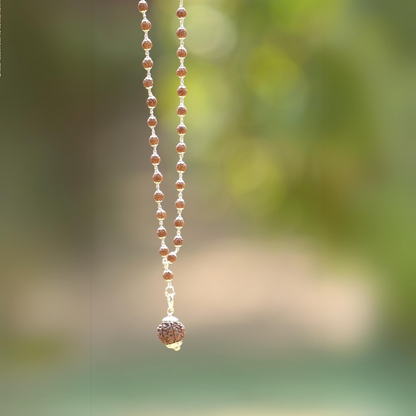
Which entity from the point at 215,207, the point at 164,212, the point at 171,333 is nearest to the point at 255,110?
the point at 215,207

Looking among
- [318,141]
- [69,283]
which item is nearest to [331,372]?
[318,141]

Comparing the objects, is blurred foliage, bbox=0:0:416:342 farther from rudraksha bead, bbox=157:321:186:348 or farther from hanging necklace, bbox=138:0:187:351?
rudraksha bead, bbox=157:321:186:348

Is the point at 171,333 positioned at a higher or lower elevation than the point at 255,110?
lower

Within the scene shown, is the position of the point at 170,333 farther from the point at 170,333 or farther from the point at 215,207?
the point at 215,207

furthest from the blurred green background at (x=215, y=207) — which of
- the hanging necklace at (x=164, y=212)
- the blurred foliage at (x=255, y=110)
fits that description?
the hanging necklace at (x=164, y=212)

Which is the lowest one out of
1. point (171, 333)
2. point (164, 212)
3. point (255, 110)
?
point (171, 333)

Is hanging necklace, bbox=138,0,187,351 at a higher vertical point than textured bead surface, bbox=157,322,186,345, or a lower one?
higher

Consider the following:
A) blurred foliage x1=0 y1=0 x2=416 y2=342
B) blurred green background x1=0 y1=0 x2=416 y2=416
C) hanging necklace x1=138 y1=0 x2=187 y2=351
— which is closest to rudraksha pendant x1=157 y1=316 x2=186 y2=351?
hanging necklace x1=138 y1=0 x2=187 y2=351

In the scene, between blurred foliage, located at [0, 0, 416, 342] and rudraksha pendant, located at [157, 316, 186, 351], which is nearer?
rudraksha pendant, located at [157, 316, 186, 351]
